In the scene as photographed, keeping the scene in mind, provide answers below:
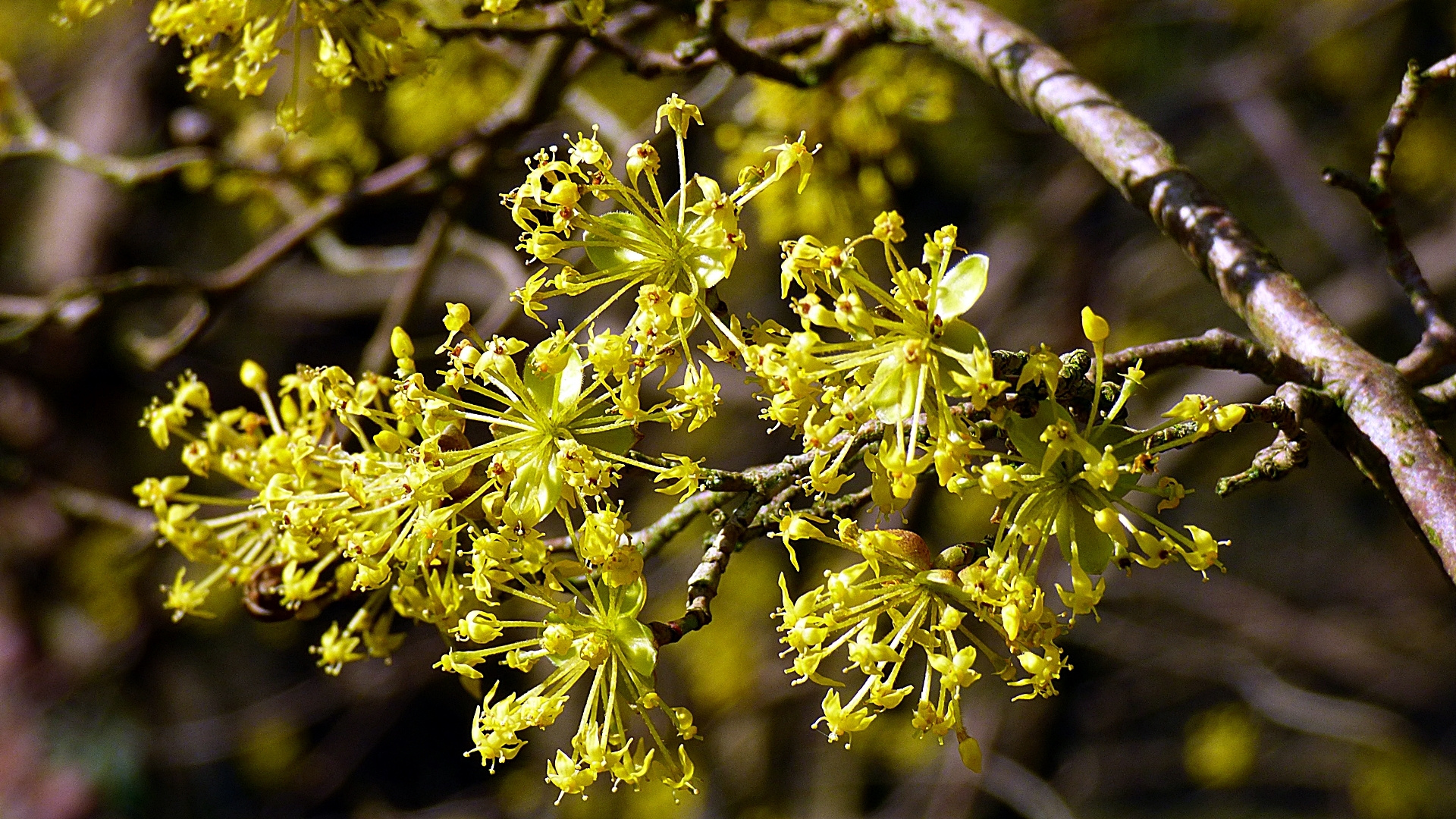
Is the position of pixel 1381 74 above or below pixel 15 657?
above

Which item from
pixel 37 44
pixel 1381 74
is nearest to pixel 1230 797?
pixel 1381 74

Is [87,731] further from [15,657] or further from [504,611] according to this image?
[504,611]

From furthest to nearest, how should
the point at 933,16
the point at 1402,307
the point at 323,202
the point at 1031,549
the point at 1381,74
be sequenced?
the point at 1381,74, the point at 1402,307, the point at 323,202, the point at 933,16, the point at 1031,549

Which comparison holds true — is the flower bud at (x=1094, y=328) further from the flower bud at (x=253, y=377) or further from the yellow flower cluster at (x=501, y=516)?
the flower bud at (x=253, y=377)

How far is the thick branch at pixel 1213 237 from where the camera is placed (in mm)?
1245

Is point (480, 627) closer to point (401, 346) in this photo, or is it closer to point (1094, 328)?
point (401, 346)

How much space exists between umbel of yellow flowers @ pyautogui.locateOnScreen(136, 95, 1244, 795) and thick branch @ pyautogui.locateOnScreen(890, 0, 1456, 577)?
9.6 inches

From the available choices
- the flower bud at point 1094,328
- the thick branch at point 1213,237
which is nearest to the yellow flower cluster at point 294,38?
the thick branch at point 1213,237

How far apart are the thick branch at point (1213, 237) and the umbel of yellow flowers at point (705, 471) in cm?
24

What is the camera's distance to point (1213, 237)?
150 centimetres

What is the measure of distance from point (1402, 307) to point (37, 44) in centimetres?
739

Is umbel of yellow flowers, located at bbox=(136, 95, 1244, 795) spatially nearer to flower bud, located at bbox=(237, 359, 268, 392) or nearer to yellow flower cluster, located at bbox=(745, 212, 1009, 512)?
yellow flower cluster, located at bbox=(745, 212, 1009, 512)

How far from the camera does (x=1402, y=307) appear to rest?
376cm

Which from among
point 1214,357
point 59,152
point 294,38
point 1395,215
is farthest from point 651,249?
point 59,152
